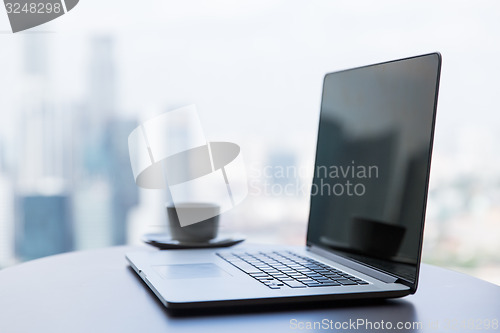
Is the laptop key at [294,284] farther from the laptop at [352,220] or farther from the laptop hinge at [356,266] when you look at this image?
the laptop hinge at [356,266]

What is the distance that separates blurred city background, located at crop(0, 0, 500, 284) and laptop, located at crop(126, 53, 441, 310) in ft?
5.21

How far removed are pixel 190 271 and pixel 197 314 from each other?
6.9 inches

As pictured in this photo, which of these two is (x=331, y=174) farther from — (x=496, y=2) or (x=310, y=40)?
(x=496, y=2)

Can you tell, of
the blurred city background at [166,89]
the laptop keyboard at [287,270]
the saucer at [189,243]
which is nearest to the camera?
the laptop keyboard at [287,270]

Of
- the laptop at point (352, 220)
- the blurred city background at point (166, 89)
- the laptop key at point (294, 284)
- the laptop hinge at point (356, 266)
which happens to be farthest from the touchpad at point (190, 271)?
the blurred city background at point (166, 89)

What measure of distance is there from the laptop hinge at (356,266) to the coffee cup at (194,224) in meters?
0.20

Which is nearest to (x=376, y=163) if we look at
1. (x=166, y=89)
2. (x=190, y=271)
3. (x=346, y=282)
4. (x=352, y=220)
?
(x=352, y=220)

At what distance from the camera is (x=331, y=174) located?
101 centimetres

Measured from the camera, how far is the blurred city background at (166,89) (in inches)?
102

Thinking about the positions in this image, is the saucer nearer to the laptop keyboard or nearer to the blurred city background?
the laptop keyboard

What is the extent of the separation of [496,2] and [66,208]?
94.9 inches

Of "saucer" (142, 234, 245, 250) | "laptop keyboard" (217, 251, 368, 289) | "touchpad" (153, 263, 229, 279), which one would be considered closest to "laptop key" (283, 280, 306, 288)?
"laptop keyboard" (217, 251, 368, 289)

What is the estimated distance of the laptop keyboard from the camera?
0.72m

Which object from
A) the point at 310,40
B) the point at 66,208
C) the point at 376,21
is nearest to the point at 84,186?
the point at 66,208
